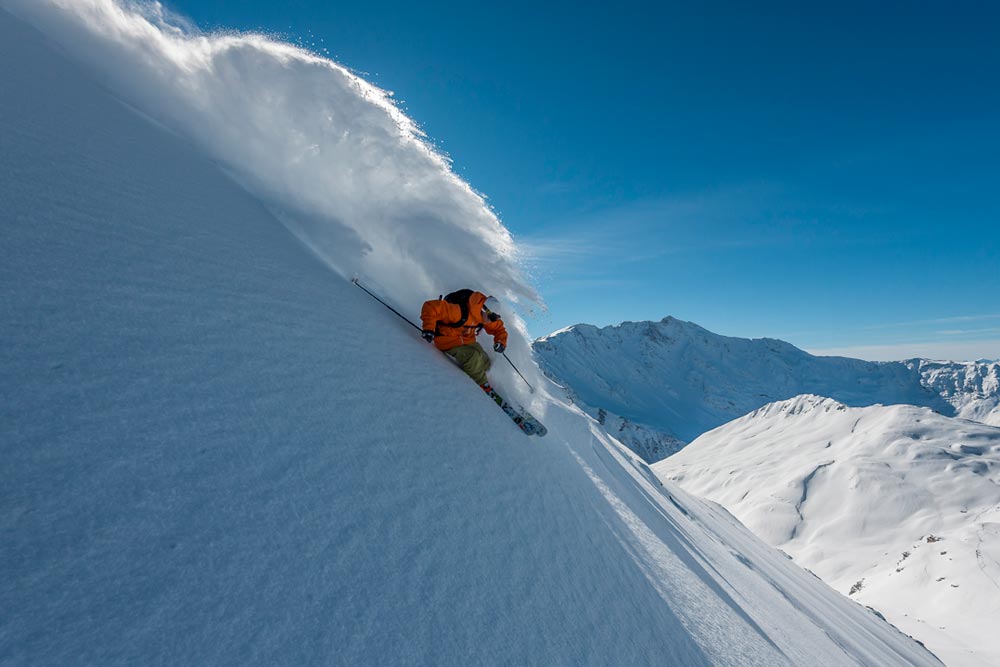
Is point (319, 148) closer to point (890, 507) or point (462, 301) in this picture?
point (462, 301)

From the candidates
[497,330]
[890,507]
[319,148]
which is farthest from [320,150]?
[890,507]

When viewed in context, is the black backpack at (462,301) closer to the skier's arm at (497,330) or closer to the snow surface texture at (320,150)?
the skier's arm at (497,330)

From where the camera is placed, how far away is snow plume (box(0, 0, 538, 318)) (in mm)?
7145

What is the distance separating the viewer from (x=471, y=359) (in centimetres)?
615

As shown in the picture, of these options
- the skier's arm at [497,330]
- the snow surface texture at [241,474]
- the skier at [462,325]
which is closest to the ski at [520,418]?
the skier at [462,325]

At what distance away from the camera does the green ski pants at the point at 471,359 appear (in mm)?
6141

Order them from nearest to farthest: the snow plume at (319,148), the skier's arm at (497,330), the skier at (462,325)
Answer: the skier at (462,325) → the skier's arm at (497,330) → the snow plume at (319,148)

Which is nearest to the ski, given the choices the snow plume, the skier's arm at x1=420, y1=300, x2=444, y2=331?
the skier's arm at x1=420, y1=300, x2=444, y2=331

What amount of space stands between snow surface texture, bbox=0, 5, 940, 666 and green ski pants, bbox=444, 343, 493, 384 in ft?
1.06

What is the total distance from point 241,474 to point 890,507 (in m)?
134

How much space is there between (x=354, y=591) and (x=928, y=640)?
217ft

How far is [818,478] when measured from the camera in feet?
373

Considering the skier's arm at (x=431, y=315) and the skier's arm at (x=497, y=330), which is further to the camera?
the skier's arm at (x=497, y=330)

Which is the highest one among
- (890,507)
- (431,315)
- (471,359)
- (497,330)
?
(890,507)
